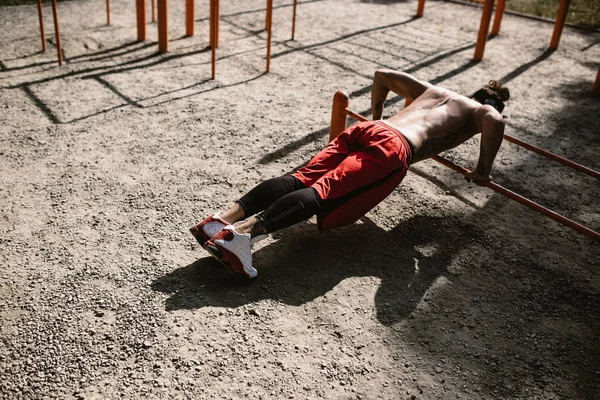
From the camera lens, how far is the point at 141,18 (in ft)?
21.5

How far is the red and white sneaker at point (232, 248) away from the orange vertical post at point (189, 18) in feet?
15.4

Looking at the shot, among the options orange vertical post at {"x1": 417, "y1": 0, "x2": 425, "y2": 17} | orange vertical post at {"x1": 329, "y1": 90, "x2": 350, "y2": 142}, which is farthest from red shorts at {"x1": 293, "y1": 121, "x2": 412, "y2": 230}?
orange vertical post at {"x1": 417, "y1": 0, "x2": 425, "y2": 17}

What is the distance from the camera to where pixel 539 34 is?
7.93 metres

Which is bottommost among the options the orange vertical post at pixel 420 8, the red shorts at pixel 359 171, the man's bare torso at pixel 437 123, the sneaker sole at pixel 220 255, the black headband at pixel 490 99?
the sneaker sole at pixel 220 255

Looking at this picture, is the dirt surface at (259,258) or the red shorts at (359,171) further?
the red shorts at (359,171)

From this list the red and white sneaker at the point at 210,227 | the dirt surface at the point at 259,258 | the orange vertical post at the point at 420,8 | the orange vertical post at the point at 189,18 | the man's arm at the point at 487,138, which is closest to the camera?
the dirt surface at the point at 259,258

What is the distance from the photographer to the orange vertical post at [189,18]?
21.7 feet

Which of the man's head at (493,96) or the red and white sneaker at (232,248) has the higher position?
the man's head at (493,96)

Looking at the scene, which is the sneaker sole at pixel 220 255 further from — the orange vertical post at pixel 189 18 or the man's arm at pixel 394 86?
the orange vertical post at pixel 189 18

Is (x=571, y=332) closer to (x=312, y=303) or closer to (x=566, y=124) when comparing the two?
(x=312, y=303)

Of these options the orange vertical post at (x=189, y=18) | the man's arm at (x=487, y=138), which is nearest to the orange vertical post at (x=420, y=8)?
the orange vertical post at (x=189, y=18)

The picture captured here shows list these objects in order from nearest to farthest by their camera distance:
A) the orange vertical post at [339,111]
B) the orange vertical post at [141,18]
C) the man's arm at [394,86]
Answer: the man's arm at [394,86] < the orange vertical post at [339,111] < the orange vertical post at [141,18]

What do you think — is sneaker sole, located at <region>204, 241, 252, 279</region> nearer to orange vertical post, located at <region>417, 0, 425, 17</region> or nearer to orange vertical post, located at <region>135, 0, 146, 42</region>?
orange vertical post, located at <region>135, 0, 146, 42</region>

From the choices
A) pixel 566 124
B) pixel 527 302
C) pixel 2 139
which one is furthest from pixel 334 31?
pixel 527 302
